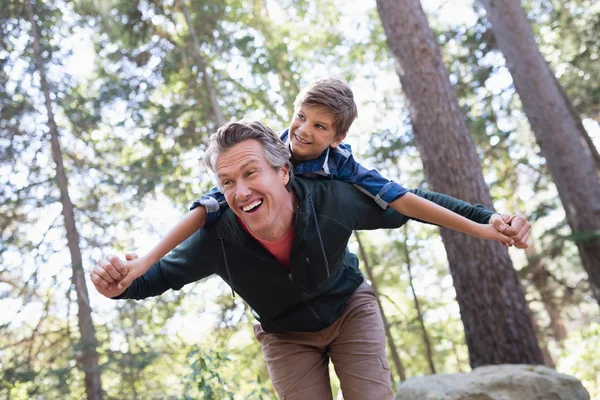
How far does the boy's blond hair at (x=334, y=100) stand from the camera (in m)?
3.62

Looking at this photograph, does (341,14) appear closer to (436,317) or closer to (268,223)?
(436,317)

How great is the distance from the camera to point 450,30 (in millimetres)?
13383

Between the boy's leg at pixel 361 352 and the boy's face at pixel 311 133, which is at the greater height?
the boy's face at pixel 311 133

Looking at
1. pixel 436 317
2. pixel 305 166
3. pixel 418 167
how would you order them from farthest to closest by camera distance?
pixel 436 317 → pixel 418 167 → pixel 305 166

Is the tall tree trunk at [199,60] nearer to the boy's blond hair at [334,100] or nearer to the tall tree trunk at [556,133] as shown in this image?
the tall tree trunk at [556,133]

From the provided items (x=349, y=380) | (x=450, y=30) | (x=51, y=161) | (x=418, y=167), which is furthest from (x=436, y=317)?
(x=349, y=380)

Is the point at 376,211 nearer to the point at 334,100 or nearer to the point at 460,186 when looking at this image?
the point at 334,100

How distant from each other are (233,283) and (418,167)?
11166 mm

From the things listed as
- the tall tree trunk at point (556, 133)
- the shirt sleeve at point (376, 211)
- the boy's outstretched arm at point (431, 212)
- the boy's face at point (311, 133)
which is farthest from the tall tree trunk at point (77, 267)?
the tall tree trunk at point (556, 133)

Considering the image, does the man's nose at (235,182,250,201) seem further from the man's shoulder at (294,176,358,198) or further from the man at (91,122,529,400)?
the man's shoulder at (294,176,358,198)

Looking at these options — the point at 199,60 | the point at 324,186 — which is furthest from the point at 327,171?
the point at 199,60

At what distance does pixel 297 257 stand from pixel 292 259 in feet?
0.09

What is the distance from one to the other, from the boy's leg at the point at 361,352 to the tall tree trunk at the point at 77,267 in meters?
6.26

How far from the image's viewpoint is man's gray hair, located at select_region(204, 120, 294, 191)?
9.59ft
